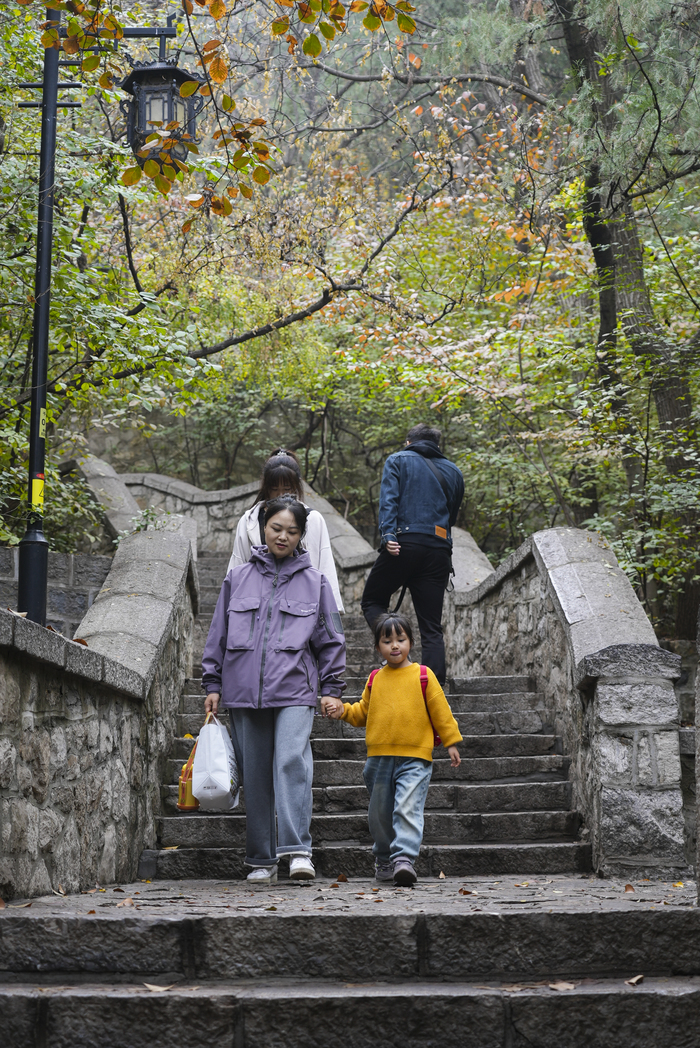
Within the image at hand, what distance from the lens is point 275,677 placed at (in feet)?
12.2

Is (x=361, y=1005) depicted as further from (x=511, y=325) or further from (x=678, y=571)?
(x=511, y=325)

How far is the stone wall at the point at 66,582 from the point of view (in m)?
5.92

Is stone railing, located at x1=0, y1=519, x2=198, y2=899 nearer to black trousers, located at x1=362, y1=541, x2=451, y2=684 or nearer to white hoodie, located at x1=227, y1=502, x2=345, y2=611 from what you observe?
white hoodie, located at x1=227, y1=502, x2=345, y2=611

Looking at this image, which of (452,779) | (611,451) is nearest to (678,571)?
(611,451)

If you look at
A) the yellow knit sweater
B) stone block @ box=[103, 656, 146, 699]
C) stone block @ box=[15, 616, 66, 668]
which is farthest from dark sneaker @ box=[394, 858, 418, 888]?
stone block @ box=[15, 616, 66, 668]

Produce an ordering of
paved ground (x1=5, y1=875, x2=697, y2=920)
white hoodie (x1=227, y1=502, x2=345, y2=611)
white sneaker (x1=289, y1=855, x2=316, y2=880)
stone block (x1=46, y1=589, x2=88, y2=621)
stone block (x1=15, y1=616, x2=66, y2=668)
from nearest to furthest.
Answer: paved ground (x1=5, y1=875, x2=697, y2=920) < stone block (x1=15, y1=616, x2=66, y2=668) < white sneaker (x1=289, y1=855, x2=316, y2=880) < white hoodie (x1=227, y1=502, x2=345, y2=611) < stone block (x1=46, y1=589, x2=88, y2=621)

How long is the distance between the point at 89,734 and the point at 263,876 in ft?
2.85

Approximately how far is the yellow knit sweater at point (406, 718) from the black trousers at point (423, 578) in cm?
136

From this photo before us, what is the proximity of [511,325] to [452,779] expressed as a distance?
5.22m

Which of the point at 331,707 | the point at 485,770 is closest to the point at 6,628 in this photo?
the point at 331,707

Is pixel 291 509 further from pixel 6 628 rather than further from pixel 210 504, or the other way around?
pixel 210 504

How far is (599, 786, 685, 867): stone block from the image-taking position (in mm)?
3930

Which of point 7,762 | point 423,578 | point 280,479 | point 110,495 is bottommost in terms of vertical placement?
point 7,762

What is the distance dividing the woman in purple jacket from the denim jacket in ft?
4.83
